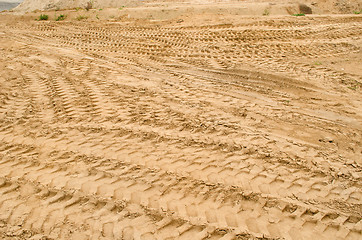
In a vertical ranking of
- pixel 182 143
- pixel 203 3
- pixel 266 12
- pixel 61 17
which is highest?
pixel 203 3

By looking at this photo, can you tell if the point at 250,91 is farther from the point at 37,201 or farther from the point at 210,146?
the point at 37,201

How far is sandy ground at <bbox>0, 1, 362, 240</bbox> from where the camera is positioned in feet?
7.82

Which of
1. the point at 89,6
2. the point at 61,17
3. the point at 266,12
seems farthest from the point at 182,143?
the point at 89,6

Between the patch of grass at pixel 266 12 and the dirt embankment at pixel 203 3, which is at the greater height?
the dirt embankment at pixel 203 3

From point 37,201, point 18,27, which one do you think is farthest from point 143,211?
point 18,27

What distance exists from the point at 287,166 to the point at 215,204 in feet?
3.76

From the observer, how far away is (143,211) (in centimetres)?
245

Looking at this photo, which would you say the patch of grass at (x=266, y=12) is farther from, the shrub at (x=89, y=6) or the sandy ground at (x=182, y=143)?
the shrub at (x=89, y=6)

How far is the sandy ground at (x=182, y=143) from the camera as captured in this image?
2383 mm

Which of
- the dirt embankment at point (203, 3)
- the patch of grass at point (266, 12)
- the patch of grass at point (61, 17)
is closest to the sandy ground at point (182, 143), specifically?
the patch of grass at point (266, 12)

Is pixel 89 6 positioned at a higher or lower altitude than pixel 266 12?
higher

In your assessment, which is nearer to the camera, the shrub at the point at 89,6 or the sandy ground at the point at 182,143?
the sandy ground at the point at 182,143

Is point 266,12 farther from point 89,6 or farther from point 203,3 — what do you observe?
point 89,6

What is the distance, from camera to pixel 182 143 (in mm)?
3385
